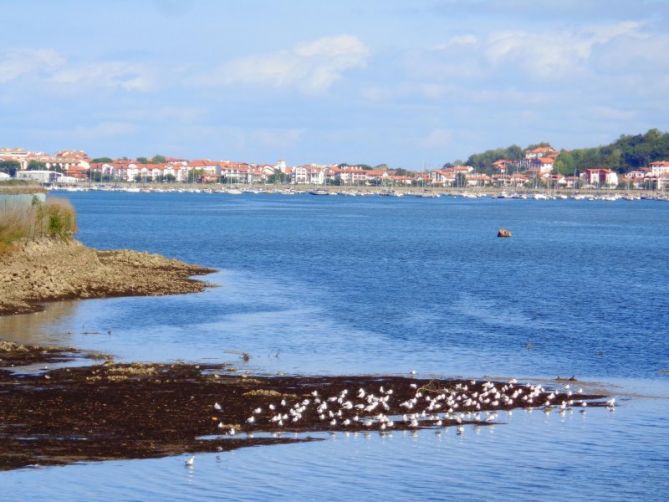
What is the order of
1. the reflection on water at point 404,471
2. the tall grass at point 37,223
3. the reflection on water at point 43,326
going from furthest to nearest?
the tall grass at point 37,223, the reflection on water at point 43,326, the reflection on water at point 404,471

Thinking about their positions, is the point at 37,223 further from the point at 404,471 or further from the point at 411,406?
the point at 404,471

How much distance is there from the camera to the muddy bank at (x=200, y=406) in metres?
18.7

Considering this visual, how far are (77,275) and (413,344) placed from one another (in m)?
16.2

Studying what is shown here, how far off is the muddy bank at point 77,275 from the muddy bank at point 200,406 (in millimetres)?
11848

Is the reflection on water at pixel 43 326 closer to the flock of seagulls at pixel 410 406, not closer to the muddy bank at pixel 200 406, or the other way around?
the muddy bank at pixel 200 406

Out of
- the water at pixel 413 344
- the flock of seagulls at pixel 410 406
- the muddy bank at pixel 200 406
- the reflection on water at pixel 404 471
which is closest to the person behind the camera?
the reflection on water at pixel 404 471

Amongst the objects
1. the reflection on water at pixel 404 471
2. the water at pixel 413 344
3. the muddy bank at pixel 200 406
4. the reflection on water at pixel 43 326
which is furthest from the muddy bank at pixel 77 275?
the reflection on water at pixel 404 471

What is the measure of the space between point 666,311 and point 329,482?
2684cm

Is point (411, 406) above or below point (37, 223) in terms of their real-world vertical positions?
below

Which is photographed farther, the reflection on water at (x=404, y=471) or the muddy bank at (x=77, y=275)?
the muddy bank at (x=77, y=275)

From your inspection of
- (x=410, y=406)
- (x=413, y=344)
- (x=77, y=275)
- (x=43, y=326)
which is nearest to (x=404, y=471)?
(x=410, y=406)

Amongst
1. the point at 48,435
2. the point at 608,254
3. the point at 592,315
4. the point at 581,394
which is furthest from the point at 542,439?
the point at 608,254

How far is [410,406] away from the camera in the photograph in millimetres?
22234

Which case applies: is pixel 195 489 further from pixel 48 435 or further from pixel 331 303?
pixel 331 303
